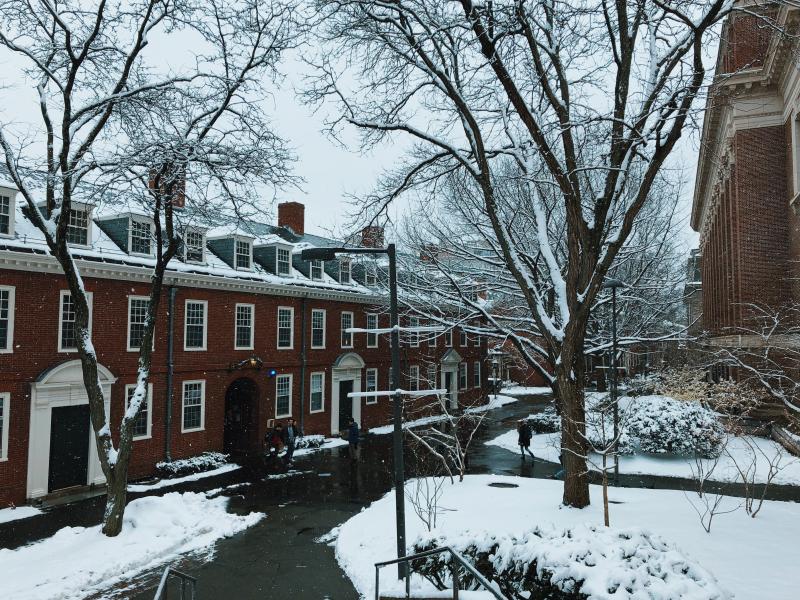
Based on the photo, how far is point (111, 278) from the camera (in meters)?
19.6

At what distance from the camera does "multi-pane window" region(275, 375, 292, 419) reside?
26219 millimetres

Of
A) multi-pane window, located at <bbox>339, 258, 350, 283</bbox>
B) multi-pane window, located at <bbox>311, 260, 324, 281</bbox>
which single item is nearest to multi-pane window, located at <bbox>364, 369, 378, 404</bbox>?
multi-pane window, located at <bbox>339, 258, 350, 283</bbox>

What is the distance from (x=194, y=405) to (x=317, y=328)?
8.03 m

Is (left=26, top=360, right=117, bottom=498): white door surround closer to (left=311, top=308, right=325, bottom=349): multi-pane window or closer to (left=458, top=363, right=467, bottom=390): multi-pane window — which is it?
(left=311, top=308, right=325, bottom=349): multi-pane window

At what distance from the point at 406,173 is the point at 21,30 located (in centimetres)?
913

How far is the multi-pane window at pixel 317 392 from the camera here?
28.4m

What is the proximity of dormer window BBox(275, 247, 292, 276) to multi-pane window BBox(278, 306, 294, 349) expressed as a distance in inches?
78.0

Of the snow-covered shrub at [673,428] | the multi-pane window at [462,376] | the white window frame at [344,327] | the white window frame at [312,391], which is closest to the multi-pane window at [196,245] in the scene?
the white window frame at [312,391]

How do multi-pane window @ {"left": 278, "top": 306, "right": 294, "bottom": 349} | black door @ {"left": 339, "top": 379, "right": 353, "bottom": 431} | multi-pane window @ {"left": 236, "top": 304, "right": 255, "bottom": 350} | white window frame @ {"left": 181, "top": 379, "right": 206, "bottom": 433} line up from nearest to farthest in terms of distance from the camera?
white window frame @ {"left": 181, "top": 379, "right": 206, "bottom": 433}, multi-pane window @ {"left": 236, "top": 304, "right": 255, "bottom": 350}, multi-pane window @ {"left": 278, "top": 306, "right": 294, "bottom": 349}, black door @ {"left": 339, "top": 379, "right": 353, "bottom": 431}

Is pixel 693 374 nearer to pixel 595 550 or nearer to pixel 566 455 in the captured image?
pixel 566 455

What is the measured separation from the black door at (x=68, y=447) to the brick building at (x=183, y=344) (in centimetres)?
3

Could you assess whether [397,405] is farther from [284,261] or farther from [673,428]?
[284,261]

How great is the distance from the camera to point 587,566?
6.77m

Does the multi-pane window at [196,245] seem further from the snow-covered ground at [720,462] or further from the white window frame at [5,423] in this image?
the snow-covered ground at [720,462]
